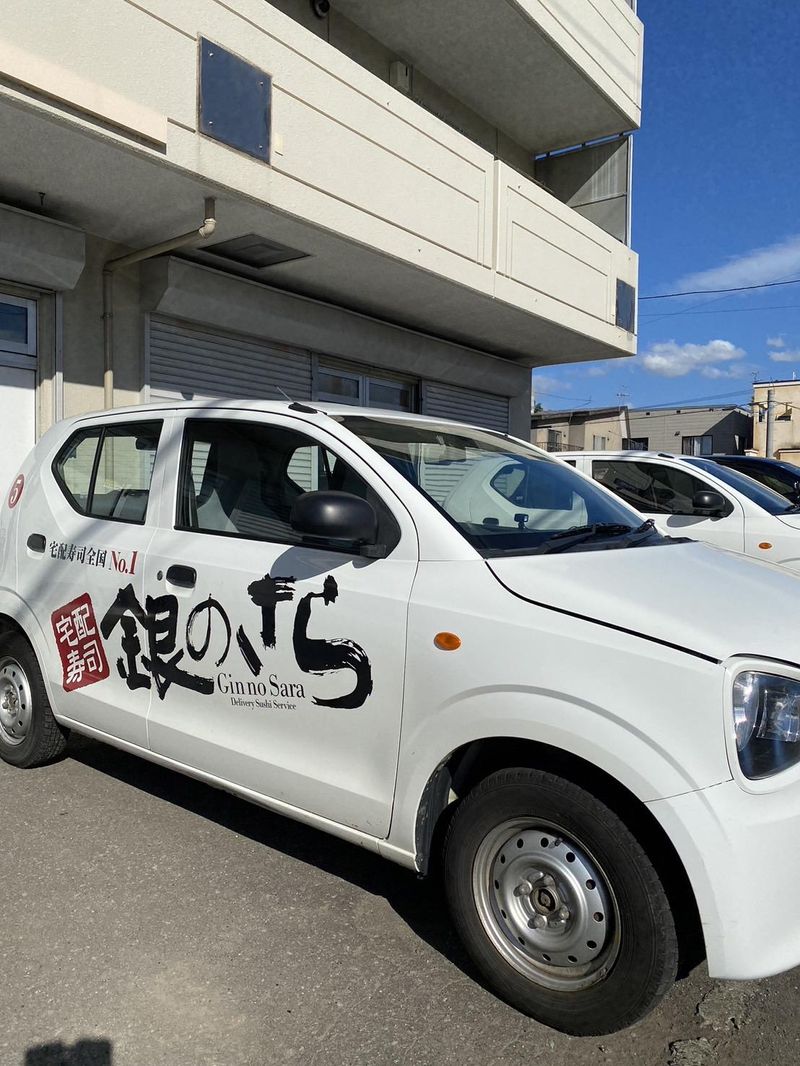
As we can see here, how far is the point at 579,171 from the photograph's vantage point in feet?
45.3

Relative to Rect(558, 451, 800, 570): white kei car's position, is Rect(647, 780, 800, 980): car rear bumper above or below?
below

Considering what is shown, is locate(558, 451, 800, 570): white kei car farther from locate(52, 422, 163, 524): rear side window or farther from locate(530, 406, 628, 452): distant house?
locate(530, 406, 628, 452): distant house

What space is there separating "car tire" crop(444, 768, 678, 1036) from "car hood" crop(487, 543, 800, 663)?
19.6 inches

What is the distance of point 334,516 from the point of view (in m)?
2.69

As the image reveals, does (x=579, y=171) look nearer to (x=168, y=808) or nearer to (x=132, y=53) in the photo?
(x=132, y=53)

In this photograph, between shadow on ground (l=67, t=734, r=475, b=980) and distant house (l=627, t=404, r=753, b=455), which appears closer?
shadow on ground (l=67, t=734, r=475, b=980)

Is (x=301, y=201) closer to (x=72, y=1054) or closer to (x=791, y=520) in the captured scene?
(x=791, y=520)

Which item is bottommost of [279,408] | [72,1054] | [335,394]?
[72,1054]

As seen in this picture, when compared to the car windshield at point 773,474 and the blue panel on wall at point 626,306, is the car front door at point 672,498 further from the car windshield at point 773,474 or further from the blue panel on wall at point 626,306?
the blue panel on wall at point 626,306

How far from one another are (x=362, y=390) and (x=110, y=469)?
7.64m

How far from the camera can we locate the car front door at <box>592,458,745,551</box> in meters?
7.76

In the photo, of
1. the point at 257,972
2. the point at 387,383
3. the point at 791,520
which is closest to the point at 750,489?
the point at 791,520

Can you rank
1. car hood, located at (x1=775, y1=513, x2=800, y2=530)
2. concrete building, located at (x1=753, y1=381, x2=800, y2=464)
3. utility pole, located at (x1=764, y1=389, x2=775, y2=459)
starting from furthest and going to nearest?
1. concrete building, located at (x1=753, y1=381, x2=800, y2=464)
2. utility pole, located at (x1=764, y1=389, x2=775, y2=459)
3. car hood, located at (x1=775, y1=513, x2=800, y2=530)

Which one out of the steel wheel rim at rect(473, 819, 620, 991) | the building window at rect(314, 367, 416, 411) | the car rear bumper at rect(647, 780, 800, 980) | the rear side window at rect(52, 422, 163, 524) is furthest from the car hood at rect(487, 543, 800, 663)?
the building window at rect(314, 367, 416, 411)
